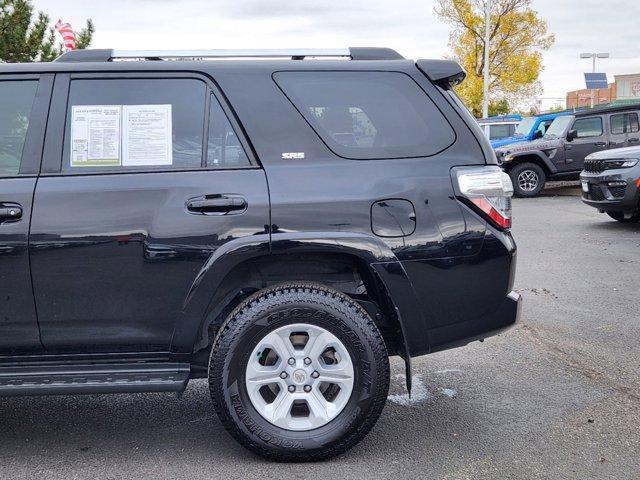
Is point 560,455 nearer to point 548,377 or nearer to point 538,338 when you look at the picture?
point 548,377

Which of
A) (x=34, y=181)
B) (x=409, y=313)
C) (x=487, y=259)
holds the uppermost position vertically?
(x=34, y=181)

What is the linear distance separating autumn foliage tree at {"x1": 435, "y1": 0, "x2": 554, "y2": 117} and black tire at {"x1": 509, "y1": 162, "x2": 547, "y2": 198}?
1080 inches

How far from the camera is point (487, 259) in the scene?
3627 millimetres

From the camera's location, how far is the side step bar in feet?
10.9

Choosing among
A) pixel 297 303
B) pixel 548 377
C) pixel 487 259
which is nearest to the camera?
pixel 297 303

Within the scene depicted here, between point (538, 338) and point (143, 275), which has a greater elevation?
point (143, 275)

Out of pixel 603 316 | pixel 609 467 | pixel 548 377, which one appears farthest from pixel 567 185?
pixel 609 467

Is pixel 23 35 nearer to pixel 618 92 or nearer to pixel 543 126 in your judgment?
pixel 543 126

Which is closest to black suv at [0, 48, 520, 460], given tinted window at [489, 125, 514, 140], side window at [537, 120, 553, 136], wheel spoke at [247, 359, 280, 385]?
wheel spoke at [247, 359, 280, 385]

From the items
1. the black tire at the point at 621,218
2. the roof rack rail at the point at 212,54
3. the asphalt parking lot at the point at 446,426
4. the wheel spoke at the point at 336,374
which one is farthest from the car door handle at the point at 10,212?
the black tire at the point at 621,218

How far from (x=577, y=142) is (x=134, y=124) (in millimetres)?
15795

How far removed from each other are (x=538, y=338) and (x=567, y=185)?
16.5 meters

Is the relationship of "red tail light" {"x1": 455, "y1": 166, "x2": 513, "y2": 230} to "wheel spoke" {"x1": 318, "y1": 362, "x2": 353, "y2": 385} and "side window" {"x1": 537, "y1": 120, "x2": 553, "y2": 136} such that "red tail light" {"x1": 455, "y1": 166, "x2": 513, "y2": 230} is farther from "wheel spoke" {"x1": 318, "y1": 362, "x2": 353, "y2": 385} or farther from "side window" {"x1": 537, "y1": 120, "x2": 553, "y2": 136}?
"side window" {"x1": 537, "y1": 120, "x2": 553, "y2": 136}

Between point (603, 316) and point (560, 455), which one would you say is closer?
point (560, 455)
